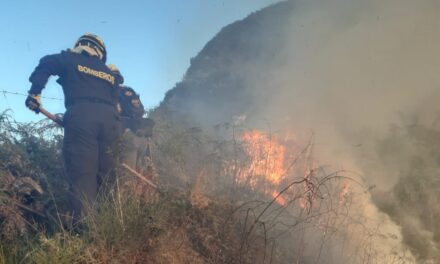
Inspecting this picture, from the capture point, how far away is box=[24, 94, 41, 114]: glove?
516 centimetres

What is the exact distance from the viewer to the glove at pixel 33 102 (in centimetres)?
516

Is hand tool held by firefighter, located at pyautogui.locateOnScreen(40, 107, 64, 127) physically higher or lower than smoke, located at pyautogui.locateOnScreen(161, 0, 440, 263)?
lower

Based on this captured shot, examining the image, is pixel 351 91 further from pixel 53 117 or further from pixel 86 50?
pixel 53 117

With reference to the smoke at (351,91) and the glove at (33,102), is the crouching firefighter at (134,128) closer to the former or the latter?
the glove at (33,102)

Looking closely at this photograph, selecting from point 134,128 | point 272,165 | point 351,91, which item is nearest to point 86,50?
point 134,128

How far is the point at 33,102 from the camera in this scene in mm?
5172

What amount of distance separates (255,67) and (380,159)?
5.29 meters

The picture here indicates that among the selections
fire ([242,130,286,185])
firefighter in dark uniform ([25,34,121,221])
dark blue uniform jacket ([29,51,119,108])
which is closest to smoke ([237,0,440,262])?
fire ([242,130,286,185])

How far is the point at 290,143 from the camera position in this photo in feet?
28.1

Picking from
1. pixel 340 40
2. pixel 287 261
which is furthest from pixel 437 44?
pixel 287 261

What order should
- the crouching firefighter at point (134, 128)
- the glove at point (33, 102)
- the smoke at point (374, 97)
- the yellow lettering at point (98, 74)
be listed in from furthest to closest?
1. the smoke at point (374, 97)
2. the crouching firefighter at point (134, 128)
3. the yellow lettering at point (98, 74)
4. the glove at point (33, 102)

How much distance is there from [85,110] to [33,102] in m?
0.65

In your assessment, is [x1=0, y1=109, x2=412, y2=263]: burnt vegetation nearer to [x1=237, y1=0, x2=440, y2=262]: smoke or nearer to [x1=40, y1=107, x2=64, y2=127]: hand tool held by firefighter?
[x1=40, y1=107, x2=64, y2=127]: hand tool held by firefighter

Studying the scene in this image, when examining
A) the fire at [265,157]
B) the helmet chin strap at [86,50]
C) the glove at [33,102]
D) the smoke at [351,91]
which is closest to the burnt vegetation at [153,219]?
the glove at [33,102]
